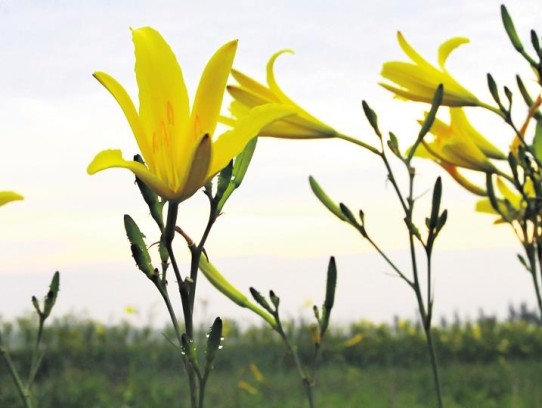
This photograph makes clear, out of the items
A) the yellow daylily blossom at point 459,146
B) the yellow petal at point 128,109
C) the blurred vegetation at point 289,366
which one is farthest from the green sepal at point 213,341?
the blurred vegetation at point 289,366

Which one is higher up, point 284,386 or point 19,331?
point 19,331

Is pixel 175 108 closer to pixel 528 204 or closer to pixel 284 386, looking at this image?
pixel 528 204

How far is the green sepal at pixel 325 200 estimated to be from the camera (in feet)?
Answer: 5.20

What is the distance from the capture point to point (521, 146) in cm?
173

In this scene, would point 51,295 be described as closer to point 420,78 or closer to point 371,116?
point 371,116

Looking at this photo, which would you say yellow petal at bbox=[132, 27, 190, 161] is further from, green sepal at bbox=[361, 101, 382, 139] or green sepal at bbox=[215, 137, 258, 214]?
green sepal at bbox=[361, 101, 382, 139]

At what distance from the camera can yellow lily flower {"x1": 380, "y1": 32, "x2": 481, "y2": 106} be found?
1638 mm

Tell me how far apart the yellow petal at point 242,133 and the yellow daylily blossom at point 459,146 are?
2.33ft

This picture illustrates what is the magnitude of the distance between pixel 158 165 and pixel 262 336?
281 inches

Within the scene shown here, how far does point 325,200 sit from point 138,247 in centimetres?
62

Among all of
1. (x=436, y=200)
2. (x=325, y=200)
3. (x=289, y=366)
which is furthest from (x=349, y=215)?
(x=289, y=366)

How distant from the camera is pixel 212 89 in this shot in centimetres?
102

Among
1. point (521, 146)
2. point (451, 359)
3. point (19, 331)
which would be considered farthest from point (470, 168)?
point (19, 331)

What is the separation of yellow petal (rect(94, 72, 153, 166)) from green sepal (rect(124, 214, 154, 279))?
79 mm
